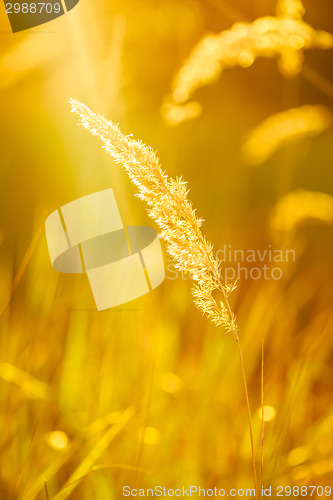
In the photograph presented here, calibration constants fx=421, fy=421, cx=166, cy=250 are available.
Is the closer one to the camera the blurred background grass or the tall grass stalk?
the tall grass stalk

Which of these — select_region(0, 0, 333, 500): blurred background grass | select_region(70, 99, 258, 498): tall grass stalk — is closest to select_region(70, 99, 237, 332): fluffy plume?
select_region(70, 99, 258, 498): tall grass stalk

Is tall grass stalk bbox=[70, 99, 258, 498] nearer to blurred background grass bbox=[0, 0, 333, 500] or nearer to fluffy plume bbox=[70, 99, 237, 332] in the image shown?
fluffy plume bbox=[70, 99, 237, 332]

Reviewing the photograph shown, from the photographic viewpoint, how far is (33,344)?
0.93 meters

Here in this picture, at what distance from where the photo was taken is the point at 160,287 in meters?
0.95

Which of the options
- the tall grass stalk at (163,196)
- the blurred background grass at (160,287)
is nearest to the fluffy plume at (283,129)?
the blurred background grass at (160,287)

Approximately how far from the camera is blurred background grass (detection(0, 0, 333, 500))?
0.91 m

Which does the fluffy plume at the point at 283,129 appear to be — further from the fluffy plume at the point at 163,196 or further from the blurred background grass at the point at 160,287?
the fluffy plume at the point at 163,196

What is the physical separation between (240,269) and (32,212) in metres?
0.49

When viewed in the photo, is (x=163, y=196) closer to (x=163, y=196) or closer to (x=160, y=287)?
(x=163, y=196)

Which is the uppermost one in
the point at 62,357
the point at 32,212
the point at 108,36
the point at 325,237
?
the point at 108,36

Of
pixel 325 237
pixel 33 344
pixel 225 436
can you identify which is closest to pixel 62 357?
pixel 33 344

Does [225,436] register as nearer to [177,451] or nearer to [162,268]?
[177,451]

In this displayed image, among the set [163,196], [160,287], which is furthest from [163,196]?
[160,287]

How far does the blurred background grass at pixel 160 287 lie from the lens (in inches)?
35.9
